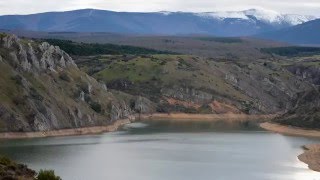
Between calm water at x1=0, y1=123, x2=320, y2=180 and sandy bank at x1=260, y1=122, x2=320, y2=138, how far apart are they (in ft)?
41.3

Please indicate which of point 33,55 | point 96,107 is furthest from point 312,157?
point 33,55

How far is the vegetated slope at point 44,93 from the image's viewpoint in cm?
14575

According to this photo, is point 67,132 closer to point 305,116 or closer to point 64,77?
point 64,77

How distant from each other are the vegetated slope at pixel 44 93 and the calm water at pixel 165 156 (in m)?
8.31

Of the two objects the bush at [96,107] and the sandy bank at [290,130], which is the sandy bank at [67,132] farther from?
the sandy bank at [290,130]

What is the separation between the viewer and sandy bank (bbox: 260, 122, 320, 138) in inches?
6752

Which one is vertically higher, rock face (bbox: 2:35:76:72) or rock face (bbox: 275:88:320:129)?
rock face (bbox: 2:35:76:72)

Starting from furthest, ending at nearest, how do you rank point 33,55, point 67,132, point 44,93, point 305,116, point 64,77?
point 305,116, point 64,77, point 33,55, point 44,93, point 67,132

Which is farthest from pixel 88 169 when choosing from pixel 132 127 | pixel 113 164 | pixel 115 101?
pixel 115 101

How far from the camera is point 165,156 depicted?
115562 mm

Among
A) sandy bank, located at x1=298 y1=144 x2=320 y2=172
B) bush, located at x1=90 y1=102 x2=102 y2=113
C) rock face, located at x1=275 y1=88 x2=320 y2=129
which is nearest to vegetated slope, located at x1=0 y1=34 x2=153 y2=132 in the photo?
bush, located at x1=90 y1=102 x2=102 y2=113

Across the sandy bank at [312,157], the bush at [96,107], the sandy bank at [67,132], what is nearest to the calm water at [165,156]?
the sandy bank at [312,157]

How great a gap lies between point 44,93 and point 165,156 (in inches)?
1961

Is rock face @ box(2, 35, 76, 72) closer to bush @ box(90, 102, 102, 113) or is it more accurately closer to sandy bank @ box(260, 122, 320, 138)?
bush @ box(90, 102, 102, 113)
